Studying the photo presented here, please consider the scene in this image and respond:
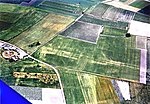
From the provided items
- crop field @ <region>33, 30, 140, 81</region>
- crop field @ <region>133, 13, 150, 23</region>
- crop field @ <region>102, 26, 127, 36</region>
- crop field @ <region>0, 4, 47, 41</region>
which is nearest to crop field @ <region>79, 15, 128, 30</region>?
crop field @ <region>102, 26, 127, 36</region>

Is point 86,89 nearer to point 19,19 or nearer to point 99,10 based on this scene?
point 19,19

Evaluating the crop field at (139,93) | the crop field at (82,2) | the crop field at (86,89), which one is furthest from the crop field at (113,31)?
the crop field at (139,93)

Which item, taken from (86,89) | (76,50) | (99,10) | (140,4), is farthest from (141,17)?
(86,89)

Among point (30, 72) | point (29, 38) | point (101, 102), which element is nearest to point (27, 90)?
point (30, 72)

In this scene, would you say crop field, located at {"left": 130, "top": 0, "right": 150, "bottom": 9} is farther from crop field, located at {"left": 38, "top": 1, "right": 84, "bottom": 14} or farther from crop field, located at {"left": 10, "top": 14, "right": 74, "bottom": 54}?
crop field, located at {"left": 10, "top": 14, "right": 74, "bottom": 54}

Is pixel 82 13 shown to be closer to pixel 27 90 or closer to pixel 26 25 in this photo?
pixel 26 25

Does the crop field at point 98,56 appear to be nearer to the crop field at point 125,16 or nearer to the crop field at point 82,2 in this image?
the crop field at point 125,16

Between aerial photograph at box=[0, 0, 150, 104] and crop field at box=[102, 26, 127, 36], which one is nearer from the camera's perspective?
aerial photograph at box=[0, 0, 150, 104]
